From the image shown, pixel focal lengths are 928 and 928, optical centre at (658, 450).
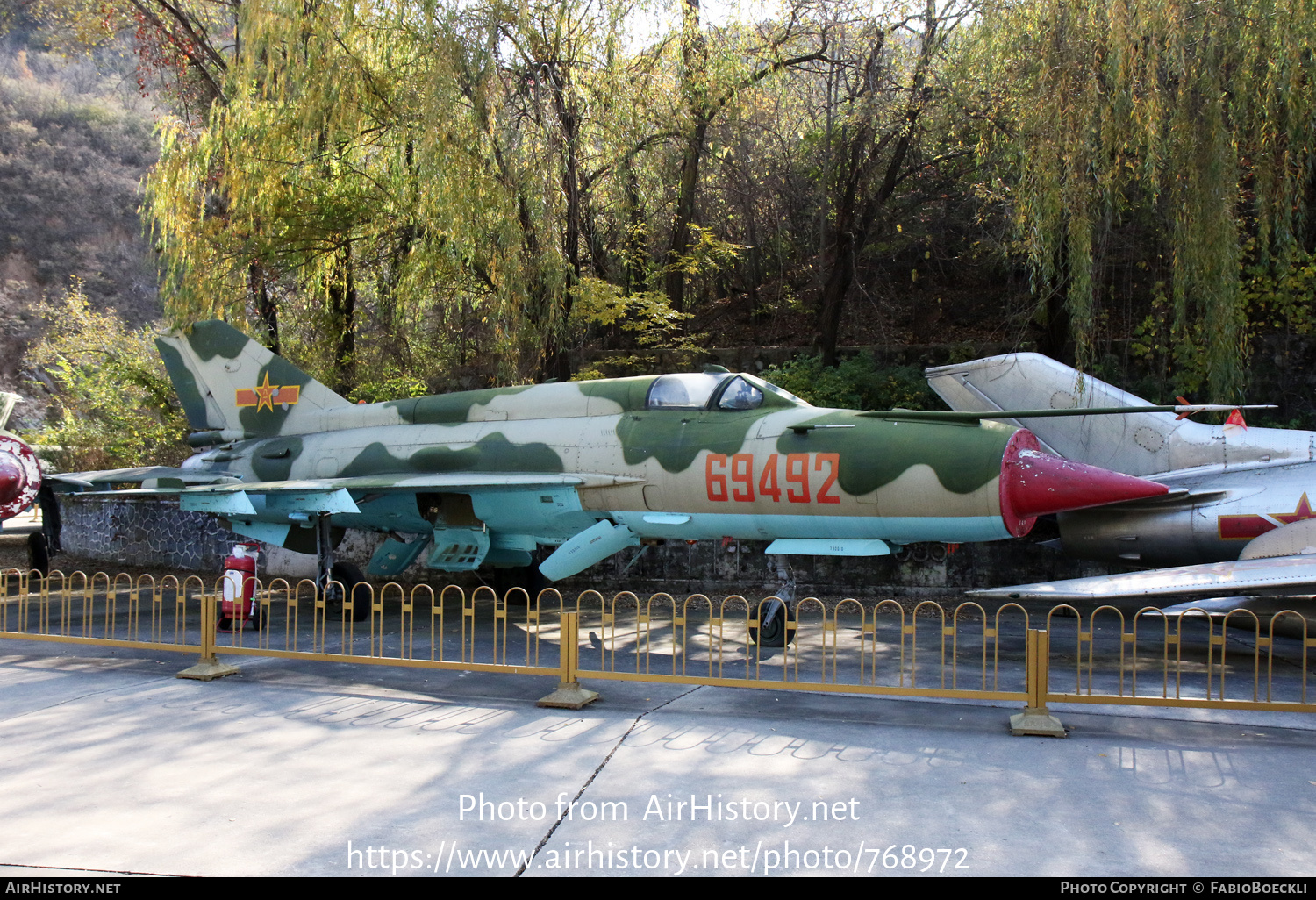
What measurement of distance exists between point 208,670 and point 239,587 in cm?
171

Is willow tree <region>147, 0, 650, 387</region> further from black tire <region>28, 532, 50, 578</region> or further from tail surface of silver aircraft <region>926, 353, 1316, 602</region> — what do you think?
tail surface of silver aircraft <region>926, 353, 1316, 602</region>

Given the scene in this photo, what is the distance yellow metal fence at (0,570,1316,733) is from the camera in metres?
6.15

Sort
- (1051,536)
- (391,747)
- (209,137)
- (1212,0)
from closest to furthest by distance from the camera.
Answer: (391,747)
(1212,0)
(1051,536)
(209,137)

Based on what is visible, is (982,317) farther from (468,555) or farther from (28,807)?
(28,807)

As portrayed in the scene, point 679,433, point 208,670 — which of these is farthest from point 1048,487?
point 208,670

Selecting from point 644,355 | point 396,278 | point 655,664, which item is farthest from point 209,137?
point 655,664

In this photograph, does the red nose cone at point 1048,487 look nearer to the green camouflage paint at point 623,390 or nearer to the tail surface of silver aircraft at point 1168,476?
the tail surface of silver aircraft at point 1168,476

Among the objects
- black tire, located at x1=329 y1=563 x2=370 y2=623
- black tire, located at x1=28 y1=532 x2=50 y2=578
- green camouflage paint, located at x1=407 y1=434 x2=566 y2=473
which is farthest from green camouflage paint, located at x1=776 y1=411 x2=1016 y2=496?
black tire, located at x1=28 y1=532 x2=50 y2=578

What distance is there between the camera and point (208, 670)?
283 inches

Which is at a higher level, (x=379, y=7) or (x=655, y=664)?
(x=379, y=7)

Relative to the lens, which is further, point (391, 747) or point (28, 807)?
point (391, 747)

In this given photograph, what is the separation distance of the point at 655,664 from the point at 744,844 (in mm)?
3846

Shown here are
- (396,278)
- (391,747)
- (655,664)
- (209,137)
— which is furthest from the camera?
(396,278)

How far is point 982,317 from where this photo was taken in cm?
1689
